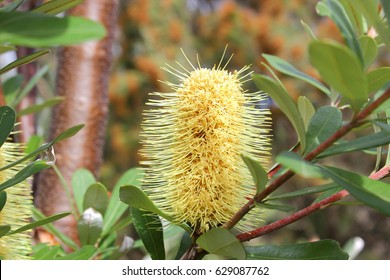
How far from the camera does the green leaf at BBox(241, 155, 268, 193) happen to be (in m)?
0.43

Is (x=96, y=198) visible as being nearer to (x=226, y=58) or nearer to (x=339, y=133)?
(x=339, y=133)

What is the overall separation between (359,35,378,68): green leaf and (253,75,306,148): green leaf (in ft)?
0.30

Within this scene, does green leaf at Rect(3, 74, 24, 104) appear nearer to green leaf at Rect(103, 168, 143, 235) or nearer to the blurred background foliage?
green leaf at Rect(103, 168, 143, 235)

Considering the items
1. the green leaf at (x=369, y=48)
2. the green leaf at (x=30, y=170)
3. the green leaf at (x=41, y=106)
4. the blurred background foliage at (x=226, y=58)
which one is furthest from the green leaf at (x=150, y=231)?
the blurred background foliage at (x=226, y=58)

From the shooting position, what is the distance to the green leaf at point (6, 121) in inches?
18.6

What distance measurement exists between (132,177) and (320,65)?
447 millimetres

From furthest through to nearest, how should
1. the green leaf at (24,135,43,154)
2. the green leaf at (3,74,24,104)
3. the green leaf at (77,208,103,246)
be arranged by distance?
the green leaf at (3,74,24,104), the green leaf at (24,135,43,154), the green leaf at (77,208,103,246)

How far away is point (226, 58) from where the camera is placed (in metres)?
5.36

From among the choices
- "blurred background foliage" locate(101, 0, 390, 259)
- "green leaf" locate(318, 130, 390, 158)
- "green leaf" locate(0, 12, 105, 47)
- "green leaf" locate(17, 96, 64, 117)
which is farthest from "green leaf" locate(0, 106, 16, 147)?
"blurred background foliage" locate(101, 0, 390, 259)

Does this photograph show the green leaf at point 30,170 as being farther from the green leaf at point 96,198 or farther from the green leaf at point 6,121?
the green leaf at point 96,198

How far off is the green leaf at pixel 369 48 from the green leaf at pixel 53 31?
10.1 inches
